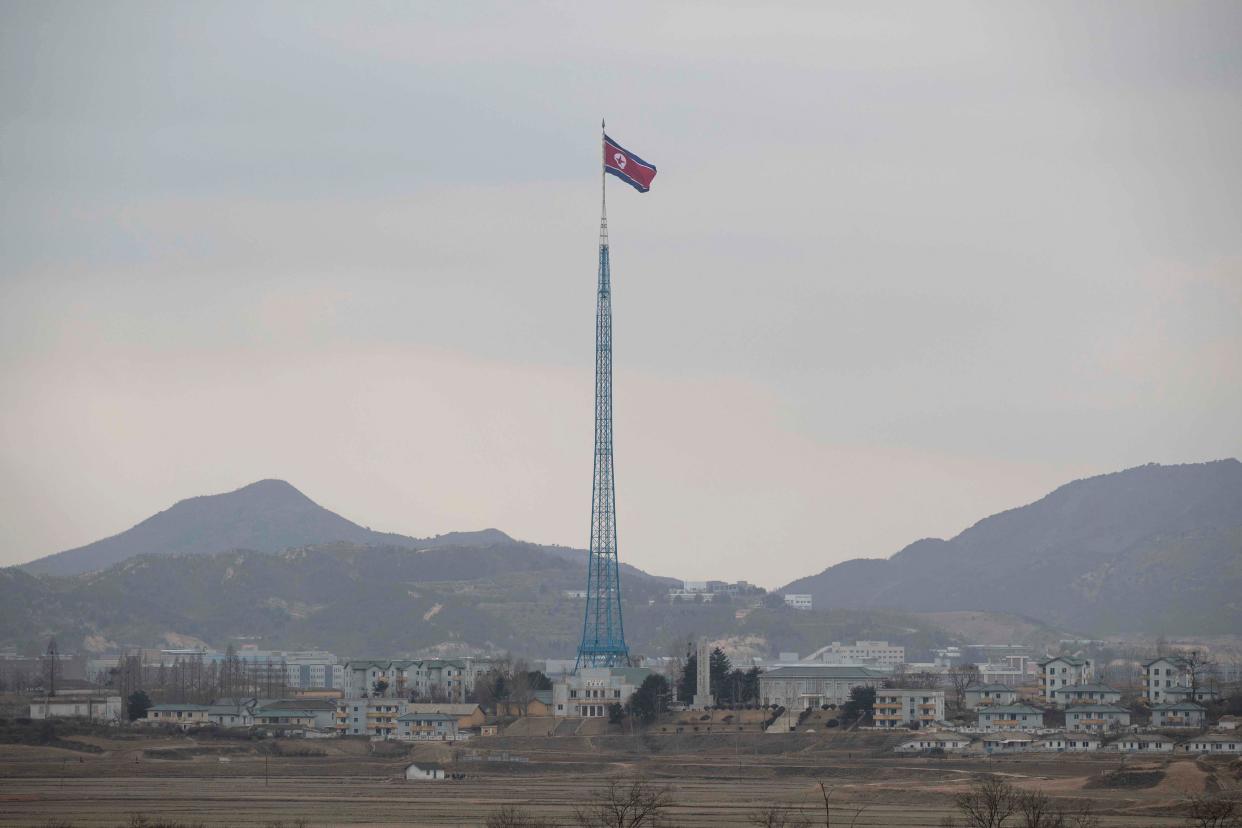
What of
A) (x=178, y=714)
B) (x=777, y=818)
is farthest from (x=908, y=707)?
(x=178, y=714)

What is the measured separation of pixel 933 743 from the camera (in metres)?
114

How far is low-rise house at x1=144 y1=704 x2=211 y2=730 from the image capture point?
138 m

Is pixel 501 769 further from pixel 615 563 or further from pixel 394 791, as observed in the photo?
pixel 615 563

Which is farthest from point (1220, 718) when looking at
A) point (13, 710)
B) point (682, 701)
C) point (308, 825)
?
point (13, 710)

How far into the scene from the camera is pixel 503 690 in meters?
146

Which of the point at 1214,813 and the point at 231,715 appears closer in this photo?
the point at 1214,813

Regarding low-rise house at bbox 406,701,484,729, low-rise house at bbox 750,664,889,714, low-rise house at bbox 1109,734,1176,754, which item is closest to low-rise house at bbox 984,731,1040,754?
low-rise house at bbox 1109,734,1176,754

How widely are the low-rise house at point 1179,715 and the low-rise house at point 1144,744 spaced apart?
349 inches

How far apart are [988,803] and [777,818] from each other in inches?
384

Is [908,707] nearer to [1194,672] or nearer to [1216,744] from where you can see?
[1216,744]

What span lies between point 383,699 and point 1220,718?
5478 cm

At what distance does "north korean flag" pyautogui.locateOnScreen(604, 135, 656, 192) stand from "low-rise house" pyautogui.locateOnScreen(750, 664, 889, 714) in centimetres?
3359

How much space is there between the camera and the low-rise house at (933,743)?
11250cm

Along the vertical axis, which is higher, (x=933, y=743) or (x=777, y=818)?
(x=933, y=743)
